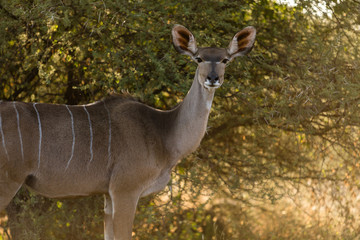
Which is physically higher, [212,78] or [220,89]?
[212,78]

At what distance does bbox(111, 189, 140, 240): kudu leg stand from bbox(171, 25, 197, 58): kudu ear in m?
1.18

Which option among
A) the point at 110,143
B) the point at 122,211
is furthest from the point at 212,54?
the point at 122,211

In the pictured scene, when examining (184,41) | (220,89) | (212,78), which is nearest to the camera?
(212,78)

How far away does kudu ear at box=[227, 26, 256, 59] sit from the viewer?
4.10 m

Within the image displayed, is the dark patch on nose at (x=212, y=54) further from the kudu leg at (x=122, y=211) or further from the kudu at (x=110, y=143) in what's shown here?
the kudu leg at (x=122, y=211)

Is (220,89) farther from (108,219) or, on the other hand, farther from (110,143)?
(108,219)

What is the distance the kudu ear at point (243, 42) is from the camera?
161 inches

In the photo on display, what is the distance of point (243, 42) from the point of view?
4.17 m

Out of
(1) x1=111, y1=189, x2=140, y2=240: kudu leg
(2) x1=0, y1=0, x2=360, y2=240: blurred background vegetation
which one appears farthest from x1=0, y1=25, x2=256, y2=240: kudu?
(2) x1=0, y1=0, x2=360, y2=240: blurred background vegetation

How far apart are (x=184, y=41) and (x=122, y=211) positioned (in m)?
1.39

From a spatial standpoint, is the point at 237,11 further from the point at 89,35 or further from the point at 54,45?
the point at 54,45

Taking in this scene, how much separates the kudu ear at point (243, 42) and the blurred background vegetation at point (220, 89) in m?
0.59

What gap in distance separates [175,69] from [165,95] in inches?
35.7

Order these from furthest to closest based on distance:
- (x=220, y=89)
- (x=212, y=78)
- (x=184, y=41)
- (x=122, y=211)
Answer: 1. (x=220, y=89)
2. (x=184, y=41)
3. (x=122, y=211)
4. (x=212, y=78)
